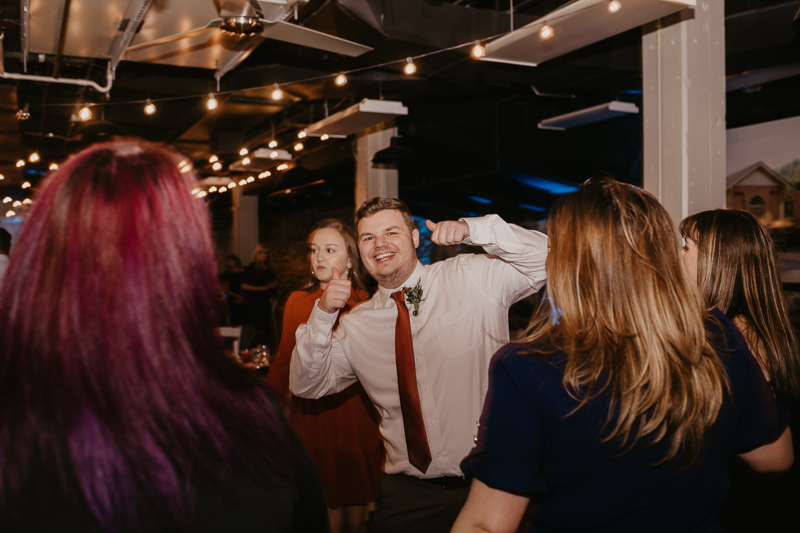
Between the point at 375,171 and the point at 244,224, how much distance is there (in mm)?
6877

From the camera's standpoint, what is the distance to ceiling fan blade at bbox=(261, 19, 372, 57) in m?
3.30

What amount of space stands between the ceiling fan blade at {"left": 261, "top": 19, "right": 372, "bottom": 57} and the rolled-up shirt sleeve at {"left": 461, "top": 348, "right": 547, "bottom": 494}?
2.80 m

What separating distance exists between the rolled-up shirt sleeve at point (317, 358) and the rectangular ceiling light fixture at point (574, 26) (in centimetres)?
187

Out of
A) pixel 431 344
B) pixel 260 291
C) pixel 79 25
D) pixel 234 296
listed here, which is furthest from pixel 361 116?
pixel 234 296

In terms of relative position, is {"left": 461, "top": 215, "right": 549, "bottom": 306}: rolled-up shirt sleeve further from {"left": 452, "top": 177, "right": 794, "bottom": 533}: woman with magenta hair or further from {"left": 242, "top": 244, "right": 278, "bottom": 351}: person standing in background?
{"left": 242, "top": 244, "right": 278, "bottom": 351}: person standing in background

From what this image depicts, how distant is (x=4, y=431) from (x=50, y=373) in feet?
0.26

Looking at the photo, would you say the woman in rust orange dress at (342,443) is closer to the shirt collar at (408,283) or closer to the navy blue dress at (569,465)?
the shirt collar at (408,283)

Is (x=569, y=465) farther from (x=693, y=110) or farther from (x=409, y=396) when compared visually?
(x=693, y=110)

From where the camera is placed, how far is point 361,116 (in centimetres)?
484

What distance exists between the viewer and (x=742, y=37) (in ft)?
13.4

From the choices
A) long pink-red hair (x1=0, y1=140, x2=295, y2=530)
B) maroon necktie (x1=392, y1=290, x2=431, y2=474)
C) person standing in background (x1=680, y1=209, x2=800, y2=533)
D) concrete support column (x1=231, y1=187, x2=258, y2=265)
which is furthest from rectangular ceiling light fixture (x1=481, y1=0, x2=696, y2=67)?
concrete support column (x1=231, y1=187, x2=258, y2=265)

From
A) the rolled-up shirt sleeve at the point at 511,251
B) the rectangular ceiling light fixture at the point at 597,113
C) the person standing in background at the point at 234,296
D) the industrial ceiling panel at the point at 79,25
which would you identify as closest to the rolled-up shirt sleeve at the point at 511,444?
the rolled-up shirt sleeve at the point at 511,251

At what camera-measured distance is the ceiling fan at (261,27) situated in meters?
2.84

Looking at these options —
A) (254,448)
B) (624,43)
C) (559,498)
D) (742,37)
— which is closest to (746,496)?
(559,498)
